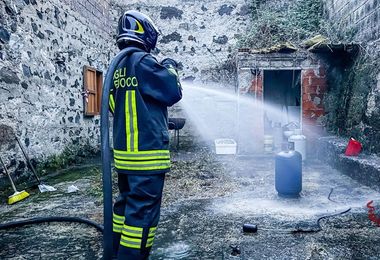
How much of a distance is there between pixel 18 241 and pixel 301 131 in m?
5.58

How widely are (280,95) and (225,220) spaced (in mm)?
6800

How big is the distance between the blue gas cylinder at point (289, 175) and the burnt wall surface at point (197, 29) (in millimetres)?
5581

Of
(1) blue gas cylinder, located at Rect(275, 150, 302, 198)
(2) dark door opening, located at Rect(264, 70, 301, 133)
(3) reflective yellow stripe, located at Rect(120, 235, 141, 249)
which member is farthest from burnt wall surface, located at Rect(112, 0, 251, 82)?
(3) reflective yellow stripe, located at Rect(120, 235, 141, 249)

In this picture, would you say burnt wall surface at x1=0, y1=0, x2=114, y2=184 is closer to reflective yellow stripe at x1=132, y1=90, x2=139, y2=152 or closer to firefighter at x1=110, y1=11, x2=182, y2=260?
firefighter at x1=110, y1=11, x2=182, y2=260

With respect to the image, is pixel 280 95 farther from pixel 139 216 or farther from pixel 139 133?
pixel 139 216

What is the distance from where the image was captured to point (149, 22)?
2.14 meters

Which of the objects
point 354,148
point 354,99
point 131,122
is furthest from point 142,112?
point 354,99

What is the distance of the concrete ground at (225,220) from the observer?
2.45m

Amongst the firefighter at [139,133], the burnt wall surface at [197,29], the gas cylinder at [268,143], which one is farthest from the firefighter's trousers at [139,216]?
the burnt wall surface at [197,29]

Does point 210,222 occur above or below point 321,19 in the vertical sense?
below

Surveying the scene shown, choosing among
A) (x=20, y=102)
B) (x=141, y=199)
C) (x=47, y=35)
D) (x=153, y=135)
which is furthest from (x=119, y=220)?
(x=47, y=35)

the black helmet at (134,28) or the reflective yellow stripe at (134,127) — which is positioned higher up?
the black helmet at (134,28)

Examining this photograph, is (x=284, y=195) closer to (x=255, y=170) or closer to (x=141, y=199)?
(x=255, y=170)

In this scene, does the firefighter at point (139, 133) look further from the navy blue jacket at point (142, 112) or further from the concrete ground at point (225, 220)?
the concrete ground at point (225, 220)
